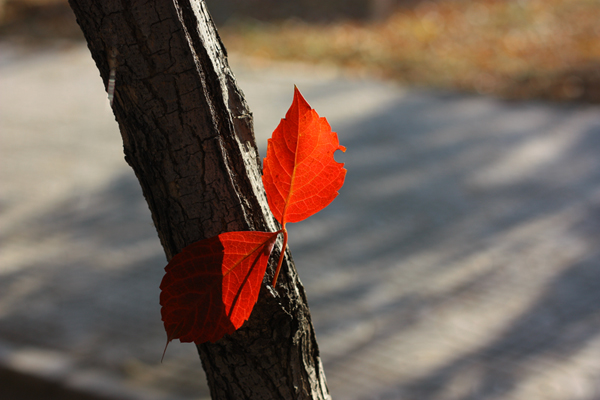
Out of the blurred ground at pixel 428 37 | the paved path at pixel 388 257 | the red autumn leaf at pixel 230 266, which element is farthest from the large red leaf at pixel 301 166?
the blurred ground at pixel 428 37

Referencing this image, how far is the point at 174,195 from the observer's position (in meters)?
0.78

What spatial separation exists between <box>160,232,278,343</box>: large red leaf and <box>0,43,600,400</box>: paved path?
1765 mm

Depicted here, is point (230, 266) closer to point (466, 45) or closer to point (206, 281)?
point (206, 281)

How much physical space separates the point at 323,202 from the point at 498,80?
5619 millimetres

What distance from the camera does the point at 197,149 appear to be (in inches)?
29.6

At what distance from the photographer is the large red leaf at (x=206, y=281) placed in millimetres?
683

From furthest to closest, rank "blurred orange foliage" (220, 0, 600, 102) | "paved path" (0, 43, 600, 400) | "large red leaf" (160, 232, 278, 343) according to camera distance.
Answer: "blurred orange foliage" (220, 0, 600, 102)
"paved path" (0, 43, 600, 400)
"large red leaf" (160, 232, 278, 343)

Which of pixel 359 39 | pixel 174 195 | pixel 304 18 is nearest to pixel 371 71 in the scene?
pixel 359 39

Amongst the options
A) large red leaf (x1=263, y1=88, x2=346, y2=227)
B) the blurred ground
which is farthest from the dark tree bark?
the blurred ground

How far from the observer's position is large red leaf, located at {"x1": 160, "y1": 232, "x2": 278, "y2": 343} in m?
0.68

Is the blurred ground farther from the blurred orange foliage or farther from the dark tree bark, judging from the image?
the dark tree bark

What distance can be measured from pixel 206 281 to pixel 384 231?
286 centimetres

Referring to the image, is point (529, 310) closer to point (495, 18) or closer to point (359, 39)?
point (359, 39)

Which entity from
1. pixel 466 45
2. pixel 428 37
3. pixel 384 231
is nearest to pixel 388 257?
pixel 384 231
